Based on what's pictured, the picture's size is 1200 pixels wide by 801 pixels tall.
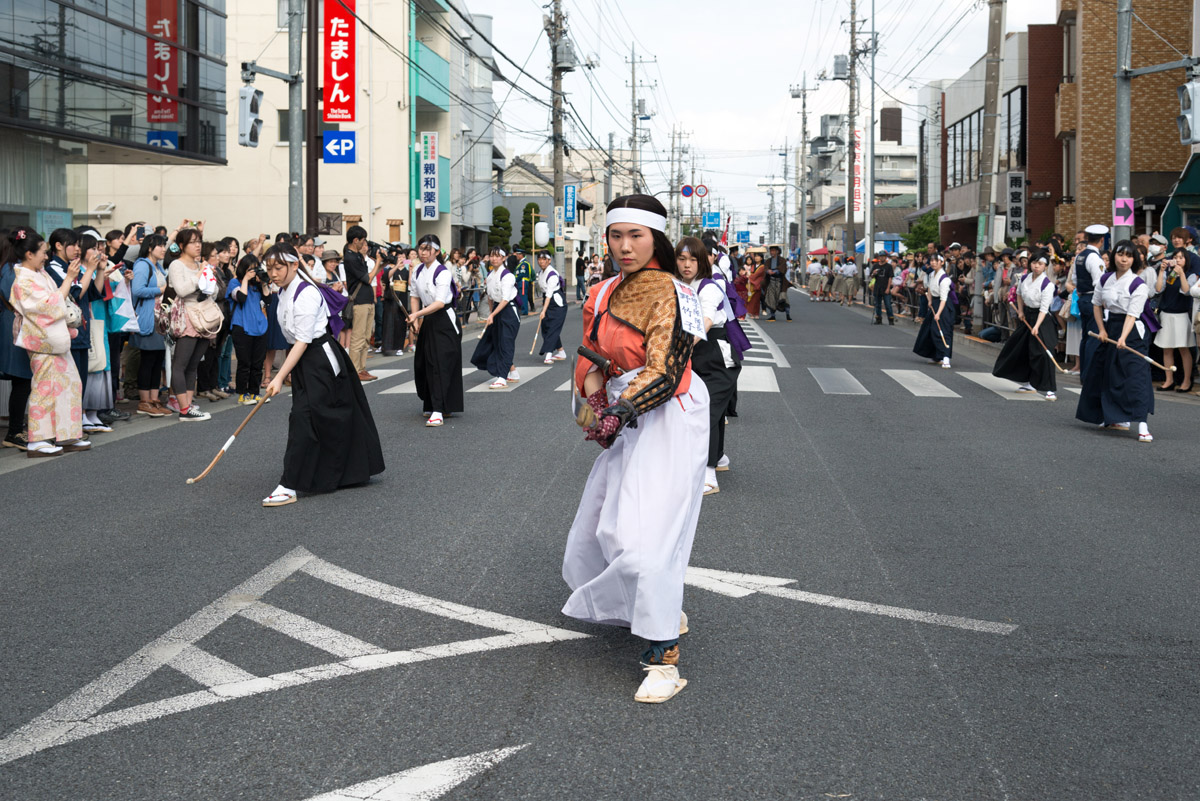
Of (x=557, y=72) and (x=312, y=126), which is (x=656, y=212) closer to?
(x=312, y=126)

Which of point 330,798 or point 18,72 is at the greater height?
point 18,72

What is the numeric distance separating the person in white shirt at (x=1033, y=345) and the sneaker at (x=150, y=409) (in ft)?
30.6

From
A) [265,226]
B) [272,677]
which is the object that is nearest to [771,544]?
[272,677]

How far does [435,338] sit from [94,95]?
38.5 feet

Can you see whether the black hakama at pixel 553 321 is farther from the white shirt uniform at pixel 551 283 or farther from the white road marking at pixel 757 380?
the white road marking at pixel 757 380

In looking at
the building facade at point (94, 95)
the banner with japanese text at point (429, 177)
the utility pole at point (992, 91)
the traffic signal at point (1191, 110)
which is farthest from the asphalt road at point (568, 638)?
the banner with japanese text at point (429, 177)

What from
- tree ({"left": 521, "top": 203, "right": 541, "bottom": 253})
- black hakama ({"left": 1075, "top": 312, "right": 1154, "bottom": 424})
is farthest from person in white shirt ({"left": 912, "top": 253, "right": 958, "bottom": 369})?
tree ({"left": 521, "top": 203, "right": 541, "bottom": 253})

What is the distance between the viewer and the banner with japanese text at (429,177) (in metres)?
38.3

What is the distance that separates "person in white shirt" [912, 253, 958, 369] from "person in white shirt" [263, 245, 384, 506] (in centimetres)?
1185

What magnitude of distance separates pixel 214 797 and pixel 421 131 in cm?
3967

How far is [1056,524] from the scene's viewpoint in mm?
7312

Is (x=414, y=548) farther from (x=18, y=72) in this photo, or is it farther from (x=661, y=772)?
(x=18, y=72)

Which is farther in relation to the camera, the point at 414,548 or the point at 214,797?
the point at 414,548

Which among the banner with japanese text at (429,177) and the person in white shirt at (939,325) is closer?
the person in white shirt at (939,325)
